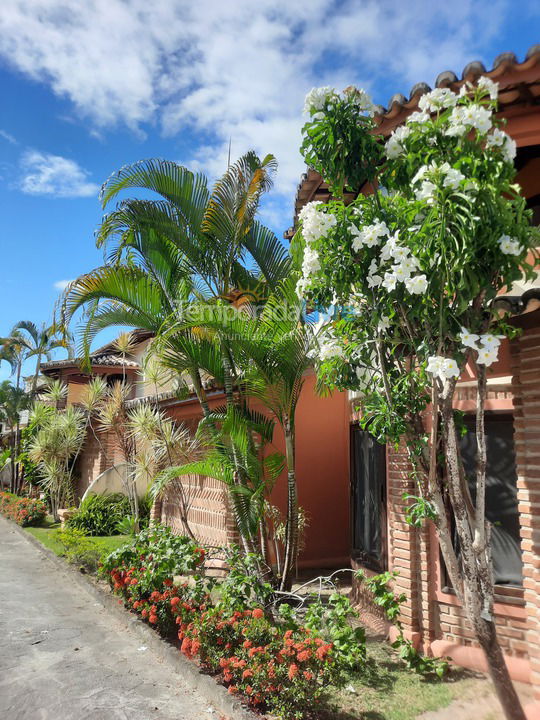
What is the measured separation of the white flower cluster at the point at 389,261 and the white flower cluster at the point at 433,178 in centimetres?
27

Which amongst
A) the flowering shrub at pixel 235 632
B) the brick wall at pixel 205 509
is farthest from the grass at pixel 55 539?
the flowering shrub at pixel 235 632

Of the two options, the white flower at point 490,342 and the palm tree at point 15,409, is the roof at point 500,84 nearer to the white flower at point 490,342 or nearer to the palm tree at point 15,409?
the white flower at point 490,342

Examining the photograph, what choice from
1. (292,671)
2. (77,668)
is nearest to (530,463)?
(292,671)

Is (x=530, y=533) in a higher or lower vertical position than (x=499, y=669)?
higher

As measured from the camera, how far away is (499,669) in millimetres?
3180

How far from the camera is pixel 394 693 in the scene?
4730 mm

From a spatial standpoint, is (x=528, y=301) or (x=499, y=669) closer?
(x=499, y=669)

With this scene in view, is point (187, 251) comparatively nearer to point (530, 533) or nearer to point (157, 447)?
point (157, 447)

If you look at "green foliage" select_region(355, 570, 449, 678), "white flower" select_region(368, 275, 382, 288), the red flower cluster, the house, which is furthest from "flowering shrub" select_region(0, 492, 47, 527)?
"white flower" select_region(368, 275, 382, 288)

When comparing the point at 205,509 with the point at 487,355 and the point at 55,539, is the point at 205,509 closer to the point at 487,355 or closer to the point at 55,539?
the point at 55,539

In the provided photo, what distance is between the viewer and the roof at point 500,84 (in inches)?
153

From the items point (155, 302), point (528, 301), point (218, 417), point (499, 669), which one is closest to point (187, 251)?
point (155, 302)

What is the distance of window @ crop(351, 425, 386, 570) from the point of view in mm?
6867

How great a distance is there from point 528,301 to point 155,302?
4652 millimetres
